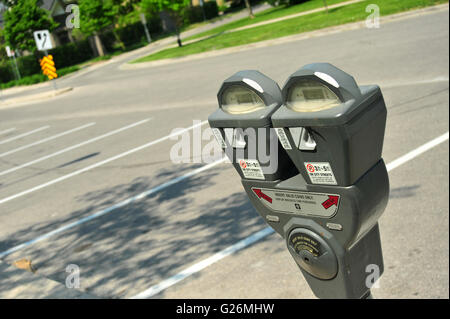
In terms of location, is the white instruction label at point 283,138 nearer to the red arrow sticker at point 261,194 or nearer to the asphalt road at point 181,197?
the red arrow sticker at point 261,194

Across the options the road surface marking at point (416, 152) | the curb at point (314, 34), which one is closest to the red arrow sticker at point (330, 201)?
the road surface marking at point (416, 152)

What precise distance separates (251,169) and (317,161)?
0.25 m

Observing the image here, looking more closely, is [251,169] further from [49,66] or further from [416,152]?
[416,152]

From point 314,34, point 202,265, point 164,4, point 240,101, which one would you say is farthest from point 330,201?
point 164,4

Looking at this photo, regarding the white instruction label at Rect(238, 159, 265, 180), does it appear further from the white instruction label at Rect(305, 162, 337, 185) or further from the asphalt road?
the asphalt road

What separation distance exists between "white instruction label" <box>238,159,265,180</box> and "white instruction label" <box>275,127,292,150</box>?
5.3 inches

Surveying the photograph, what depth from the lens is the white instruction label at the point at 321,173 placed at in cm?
144

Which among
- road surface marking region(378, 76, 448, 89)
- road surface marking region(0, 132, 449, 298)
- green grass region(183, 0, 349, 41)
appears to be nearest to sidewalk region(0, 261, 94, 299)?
road surface marking region(0, 132, 449, 298)

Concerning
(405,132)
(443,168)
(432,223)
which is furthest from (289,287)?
(405,132)

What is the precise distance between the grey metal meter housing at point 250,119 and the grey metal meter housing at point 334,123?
7cm

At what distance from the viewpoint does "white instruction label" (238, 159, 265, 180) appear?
5.26 ft

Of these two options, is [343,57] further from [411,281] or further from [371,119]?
[371,119]

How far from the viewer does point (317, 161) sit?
1442 millimetres

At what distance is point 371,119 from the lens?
1.40 meters
